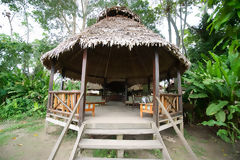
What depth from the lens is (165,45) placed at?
3.03 meters

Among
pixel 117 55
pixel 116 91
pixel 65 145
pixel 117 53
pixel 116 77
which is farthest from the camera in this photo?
pixel 116 91

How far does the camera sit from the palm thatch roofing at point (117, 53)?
10.5 feet

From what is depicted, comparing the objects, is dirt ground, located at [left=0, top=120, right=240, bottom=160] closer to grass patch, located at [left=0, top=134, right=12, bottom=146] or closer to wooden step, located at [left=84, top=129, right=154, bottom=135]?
grass patch, located at [left=0, top=134, right=12, bottom=146]

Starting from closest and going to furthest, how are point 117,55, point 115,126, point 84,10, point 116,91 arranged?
1. point 115,126
2. point 117,55
3. point 116,91
4. point 84,10

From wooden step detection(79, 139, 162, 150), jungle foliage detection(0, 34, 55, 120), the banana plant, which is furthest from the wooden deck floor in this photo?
jungle foliage detection(0, 34, 55, 120)

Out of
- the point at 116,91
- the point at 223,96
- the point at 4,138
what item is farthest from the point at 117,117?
the point at 116,91

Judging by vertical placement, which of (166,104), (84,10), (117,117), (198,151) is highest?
(84,10)

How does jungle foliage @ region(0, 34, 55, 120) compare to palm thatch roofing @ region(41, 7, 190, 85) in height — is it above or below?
below

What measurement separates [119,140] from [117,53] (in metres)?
4.50

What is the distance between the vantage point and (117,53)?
597 centimetres

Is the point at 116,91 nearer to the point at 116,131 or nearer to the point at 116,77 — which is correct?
the point at 116,77

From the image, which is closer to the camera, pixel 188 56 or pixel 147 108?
pixel 147 108

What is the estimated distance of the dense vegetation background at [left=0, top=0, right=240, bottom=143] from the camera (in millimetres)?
A: 1116

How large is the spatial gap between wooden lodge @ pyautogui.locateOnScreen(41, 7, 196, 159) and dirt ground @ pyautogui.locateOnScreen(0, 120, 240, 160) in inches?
24.3
